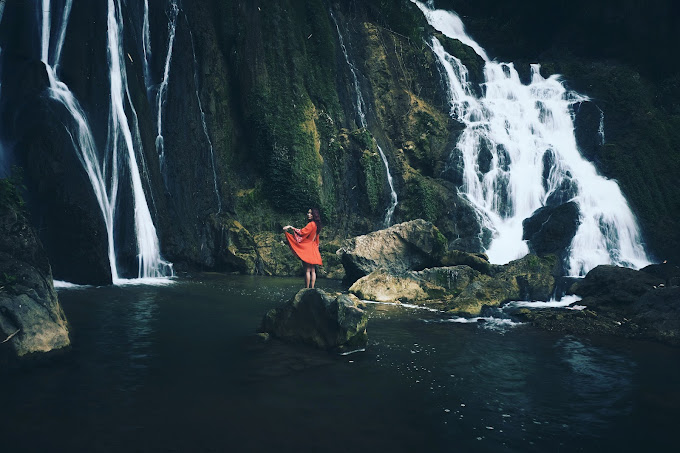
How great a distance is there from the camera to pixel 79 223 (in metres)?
15.6

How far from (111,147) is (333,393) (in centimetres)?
1454

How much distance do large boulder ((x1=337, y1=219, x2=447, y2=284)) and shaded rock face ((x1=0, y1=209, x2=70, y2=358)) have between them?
11.5 meters

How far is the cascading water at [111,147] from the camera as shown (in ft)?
55.9

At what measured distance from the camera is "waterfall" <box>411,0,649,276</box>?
1118 inches

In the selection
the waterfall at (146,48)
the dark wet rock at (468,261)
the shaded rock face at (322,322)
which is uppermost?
the waterfall at (146,48)

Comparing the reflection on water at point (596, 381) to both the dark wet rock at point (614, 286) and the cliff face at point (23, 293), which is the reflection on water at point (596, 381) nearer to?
the dark wet rock at point (614, 286)

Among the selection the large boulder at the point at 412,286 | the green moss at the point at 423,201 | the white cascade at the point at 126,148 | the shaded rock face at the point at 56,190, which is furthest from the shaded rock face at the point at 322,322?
the green moss at the point at 423,201

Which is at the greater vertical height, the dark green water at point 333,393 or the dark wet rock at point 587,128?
the dark wet rock at point 587,128

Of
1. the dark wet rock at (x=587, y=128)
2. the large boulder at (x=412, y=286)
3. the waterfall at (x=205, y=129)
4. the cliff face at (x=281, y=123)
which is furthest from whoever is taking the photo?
the dark wet rock at (x=587, y=128)

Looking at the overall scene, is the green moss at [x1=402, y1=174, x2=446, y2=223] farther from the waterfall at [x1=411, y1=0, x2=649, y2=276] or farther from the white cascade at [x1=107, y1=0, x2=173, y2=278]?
the white cascade at [x1=107, y1=0, x2=173, y2=278]

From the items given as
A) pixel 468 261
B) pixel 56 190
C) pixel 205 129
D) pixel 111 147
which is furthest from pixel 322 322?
pixel 205 129

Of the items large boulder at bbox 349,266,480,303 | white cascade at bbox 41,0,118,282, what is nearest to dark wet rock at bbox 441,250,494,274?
large boulder at bbox 349,266,480,303

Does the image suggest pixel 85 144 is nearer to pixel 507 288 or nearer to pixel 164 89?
pixel 164 89

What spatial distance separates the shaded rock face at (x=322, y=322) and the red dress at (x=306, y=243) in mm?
2811
